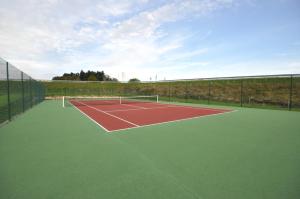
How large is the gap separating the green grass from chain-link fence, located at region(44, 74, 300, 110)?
989 cm

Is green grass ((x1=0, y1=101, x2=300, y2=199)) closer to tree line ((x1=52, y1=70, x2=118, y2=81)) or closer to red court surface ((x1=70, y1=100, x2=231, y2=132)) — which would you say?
red court surface ((x1=70, y1=100, x2=231, y2=132))

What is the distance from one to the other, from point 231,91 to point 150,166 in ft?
68.6

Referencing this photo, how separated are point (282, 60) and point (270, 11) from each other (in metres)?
15.1

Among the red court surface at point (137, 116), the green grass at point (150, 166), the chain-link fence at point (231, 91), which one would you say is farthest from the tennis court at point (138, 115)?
the chain-link fence at point (231, 91)

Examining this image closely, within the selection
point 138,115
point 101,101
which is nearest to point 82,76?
point 101,101

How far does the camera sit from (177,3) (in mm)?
11133

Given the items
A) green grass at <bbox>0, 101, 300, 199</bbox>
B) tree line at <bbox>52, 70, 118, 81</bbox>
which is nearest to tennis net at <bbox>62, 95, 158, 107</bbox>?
green grass at <bbox>0, 101, 300, 199</bbox>

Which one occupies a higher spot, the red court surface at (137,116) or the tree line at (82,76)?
the tree line at (82,76)

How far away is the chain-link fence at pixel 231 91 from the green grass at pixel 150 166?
9890mm

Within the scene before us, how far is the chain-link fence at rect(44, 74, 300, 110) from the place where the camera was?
15523 mm

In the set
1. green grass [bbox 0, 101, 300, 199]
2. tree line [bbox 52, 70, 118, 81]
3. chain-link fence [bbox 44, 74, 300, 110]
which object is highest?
tree line [bbox 52, 70, 118, 81]

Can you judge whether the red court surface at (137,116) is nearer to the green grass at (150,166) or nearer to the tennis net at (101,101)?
the green grass at (150,166)

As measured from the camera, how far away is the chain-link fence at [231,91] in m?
15.5

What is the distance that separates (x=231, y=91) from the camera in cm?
2158
